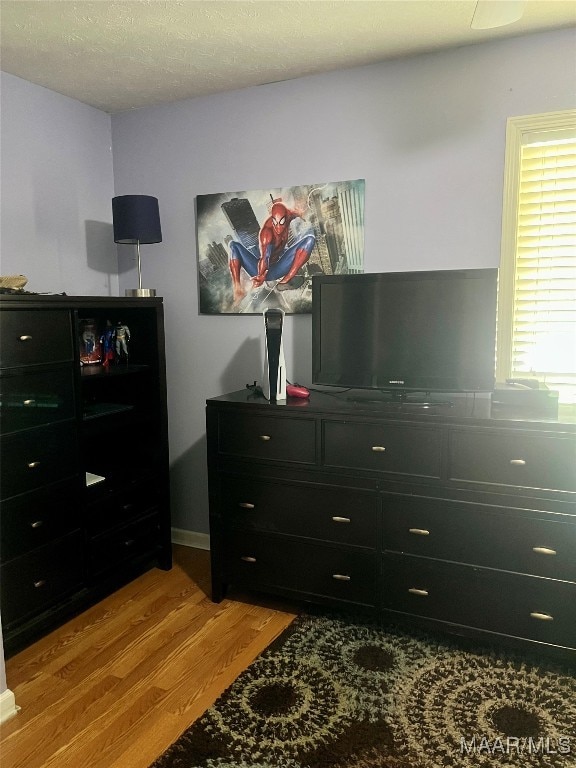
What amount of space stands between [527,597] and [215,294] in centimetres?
203

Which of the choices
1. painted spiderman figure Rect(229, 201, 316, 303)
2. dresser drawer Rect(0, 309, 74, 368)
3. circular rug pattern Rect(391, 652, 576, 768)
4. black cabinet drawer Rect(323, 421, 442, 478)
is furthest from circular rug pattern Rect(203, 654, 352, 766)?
painted spiderman figure Rect(229, 201, 316, 303)

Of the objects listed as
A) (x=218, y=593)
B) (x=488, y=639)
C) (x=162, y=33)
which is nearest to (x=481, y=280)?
(x=488, y=639)

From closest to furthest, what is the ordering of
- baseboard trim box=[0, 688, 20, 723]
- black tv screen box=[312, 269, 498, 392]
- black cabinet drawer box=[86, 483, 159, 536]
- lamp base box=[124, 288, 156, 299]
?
1. baseboard trim box=[0, 688, 20, 723]
2. black tv screen box=[312, 269, 498, 392]
3. black cabinet drawer box=[86, 483, 159, 536]
4. lamp base box=[124, 288, 156, 299]

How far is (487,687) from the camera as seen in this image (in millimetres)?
2090

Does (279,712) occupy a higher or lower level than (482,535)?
lower

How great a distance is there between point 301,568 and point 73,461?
110 cm

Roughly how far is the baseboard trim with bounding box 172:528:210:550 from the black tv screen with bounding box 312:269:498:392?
1.30 meters

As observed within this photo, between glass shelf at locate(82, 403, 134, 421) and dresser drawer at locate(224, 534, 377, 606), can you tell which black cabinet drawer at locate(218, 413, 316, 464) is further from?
glass shelf at locate(82, 403, 134, 421)

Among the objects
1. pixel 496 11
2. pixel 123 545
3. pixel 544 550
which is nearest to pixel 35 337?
pixel 123 545

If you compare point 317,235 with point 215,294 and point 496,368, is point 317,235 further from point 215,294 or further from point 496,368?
point 496,368

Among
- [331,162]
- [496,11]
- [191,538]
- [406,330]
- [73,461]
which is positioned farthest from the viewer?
[191,538]

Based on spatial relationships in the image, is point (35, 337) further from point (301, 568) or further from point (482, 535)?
point (482, 535)

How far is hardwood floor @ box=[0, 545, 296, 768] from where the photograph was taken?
1.88 m

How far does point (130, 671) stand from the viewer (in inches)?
88.7
